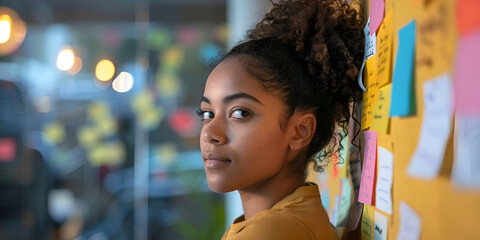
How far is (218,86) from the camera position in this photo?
3.15 ft

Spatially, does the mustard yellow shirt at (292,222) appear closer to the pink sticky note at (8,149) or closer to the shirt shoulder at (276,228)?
the shirt shoulder at (276,228)

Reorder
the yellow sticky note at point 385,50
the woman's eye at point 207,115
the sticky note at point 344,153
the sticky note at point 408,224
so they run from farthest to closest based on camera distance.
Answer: the sticky note at point 344,153 < the woman's eye at point 207,115 < the yellow sticky note at point 385,50 < the sticky note at point 408,224

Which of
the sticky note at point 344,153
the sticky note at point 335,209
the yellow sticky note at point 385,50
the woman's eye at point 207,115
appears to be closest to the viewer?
the yellow sticky note at point 385,50

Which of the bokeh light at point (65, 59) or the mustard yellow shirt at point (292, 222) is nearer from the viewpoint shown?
the mustard yellow shirt at point (292, 222)

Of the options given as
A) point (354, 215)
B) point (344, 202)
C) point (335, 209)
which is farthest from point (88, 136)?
point (354, 215)

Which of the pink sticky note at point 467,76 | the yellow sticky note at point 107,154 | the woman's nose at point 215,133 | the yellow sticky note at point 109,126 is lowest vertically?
the yellow sticky note at point 107,154

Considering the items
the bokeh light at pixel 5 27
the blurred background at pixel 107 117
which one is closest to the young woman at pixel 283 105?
the blurred background at pixel 107 117

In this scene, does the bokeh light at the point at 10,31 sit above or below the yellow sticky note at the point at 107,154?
above

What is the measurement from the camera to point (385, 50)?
0.78m

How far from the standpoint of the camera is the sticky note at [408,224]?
0.64 m

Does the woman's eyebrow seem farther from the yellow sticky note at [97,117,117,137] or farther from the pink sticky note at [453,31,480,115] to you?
the yellow sticky note at [97,117,117,137]

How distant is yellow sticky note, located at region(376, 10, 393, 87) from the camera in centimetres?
76

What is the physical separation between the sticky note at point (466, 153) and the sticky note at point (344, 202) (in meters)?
0.63

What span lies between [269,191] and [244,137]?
0.12 m
